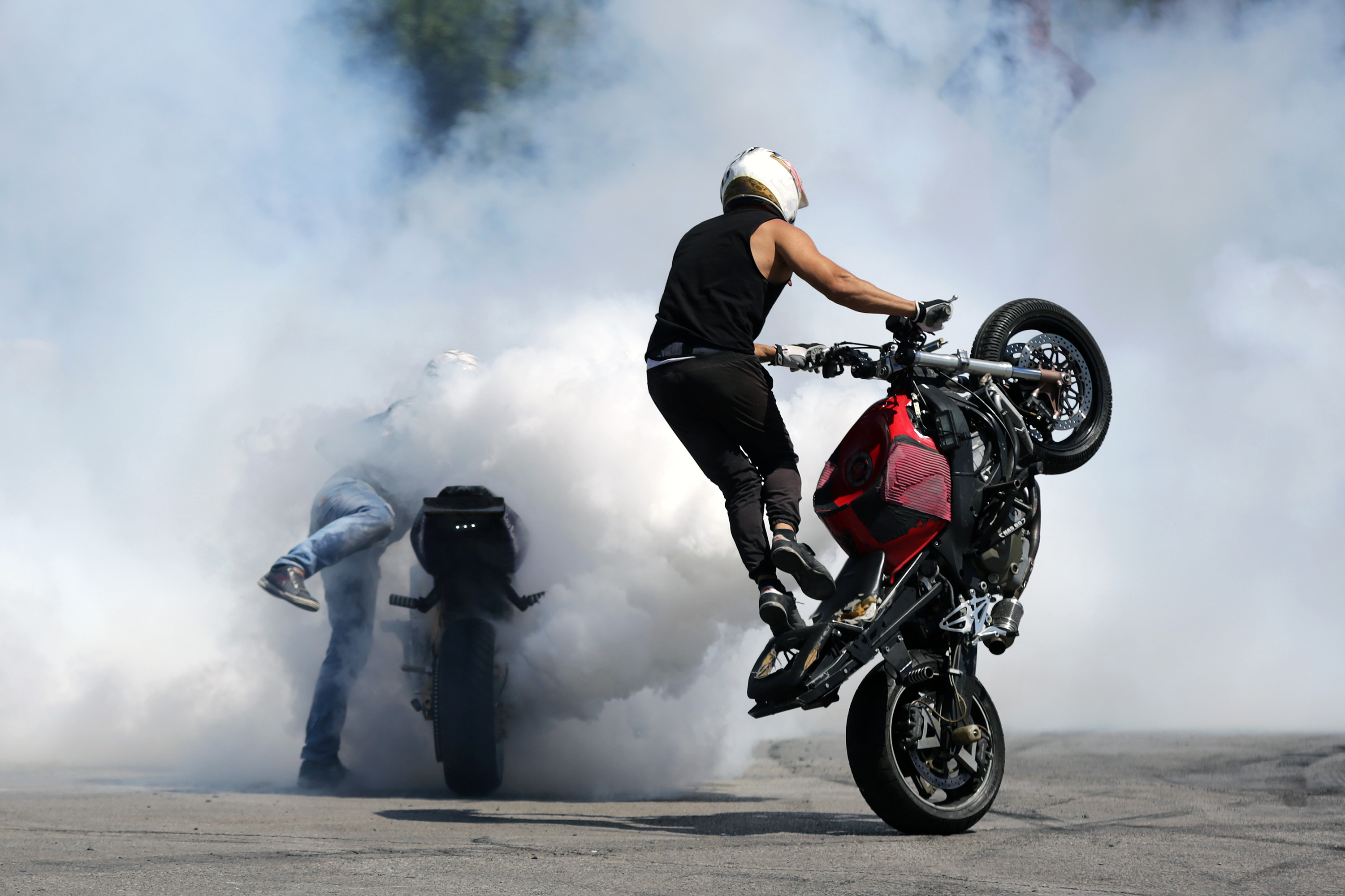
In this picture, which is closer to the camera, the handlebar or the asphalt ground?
the asphalt ground

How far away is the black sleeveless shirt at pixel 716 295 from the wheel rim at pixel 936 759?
1342mm

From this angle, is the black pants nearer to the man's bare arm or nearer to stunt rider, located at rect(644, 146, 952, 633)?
stunt rider, located at rect(644, 146, 952, 633)

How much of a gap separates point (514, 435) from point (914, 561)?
139 inches

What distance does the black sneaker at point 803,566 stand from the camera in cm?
390

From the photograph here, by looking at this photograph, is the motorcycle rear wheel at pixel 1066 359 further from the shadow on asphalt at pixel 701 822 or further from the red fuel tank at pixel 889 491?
the shadow on asphalt at pixel 701 822

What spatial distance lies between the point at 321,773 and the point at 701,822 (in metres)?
3.12

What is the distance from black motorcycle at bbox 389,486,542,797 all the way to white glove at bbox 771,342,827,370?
2019mm

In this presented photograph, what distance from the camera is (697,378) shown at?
4.02 metres

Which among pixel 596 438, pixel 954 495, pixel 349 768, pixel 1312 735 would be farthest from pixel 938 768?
pixel 1312 735

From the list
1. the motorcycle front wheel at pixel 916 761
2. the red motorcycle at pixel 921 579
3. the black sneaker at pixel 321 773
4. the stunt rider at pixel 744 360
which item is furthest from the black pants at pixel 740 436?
the black sneaker at pixel 321 773

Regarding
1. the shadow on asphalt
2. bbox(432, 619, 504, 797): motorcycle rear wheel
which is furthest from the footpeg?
bbox(432, 619, 504, 797): motorcycle rear wheel

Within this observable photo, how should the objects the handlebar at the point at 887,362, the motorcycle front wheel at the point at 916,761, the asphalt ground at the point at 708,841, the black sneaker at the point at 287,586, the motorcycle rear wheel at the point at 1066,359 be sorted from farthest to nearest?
the black sneaker at the point at 287,586, the motorcycle rear wheel at the point at 1066,359, the handlebar at the point at 887,362, the motorcycle front wheel at the point at 916,761, the asphalt ground at the point at 708,841

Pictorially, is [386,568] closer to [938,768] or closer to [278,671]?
[278,671]

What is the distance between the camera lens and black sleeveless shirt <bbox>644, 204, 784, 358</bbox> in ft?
13.4
